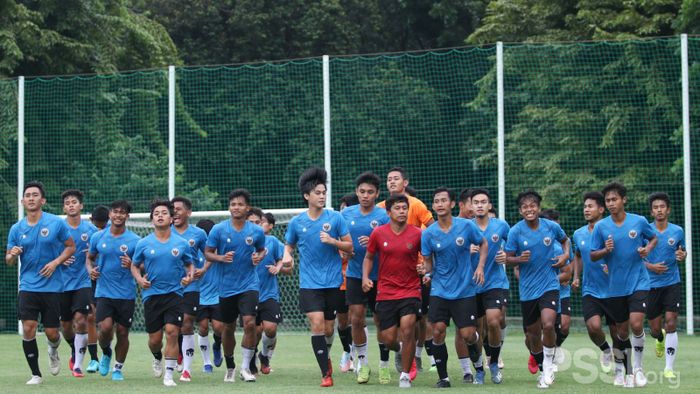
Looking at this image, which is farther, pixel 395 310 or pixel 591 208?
pixel 591 208

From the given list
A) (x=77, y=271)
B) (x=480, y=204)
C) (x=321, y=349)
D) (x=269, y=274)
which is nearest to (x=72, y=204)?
(x=77, y=271)

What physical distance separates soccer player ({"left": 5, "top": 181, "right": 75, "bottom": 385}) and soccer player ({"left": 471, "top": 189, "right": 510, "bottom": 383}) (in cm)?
482

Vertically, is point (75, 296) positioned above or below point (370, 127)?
below

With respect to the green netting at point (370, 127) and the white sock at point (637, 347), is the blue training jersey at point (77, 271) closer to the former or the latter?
the white sock at point (637, 347)

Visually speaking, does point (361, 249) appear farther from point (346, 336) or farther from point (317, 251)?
point (346, 336)

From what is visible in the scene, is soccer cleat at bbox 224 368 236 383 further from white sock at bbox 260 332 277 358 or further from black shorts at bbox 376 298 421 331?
black shorts at bbox 376 298 421 331

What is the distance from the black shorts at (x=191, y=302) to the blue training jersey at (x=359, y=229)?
89.0 inches

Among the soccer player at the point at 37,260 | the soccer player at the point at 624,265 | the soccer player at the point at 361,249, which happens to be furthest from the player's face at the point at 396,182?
the soccer player at the point at 37,260

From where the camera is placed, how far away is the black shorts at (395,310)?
1378 cm

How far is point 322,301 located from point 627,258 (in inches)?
134

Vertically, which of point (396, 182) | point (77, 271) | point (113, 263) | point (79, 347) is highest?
point (396, 182)

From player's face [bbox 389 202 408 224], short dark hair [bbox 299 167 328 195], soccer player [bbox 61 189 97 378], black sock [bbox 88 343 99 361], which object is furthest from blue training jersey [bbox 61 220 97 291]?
player's face [bbox 389 202 408 224]

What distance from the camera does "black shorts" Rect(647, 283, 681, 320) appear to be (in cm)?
1590

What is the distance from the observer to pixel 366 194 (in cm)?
1488
